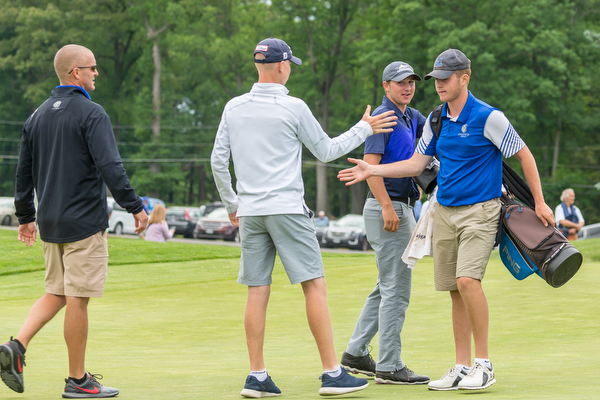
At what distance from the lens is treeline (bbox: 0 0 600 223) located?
46.4 metres

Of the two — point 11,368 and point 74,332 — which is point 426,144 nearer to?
point 74,332

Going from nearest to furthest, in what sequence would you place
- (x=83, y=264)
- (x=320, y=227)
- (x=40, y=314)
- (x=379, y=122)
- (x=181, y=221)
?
1. (x=83, y=264)
2. (x=40, y=314)
3. (x=379, y=122)
4. (x=320, y=227)
5. (x=181, y=221)

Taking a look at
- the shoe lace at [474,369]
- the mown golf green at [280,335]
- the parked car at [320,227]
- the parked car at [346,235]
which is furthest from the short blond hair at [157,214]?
the parked car at [320,227]

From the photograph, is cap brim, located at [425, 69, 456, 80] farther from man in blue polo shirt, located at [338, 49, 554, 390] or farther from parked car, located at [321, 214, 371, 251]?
parked car, located at [321, 214, 371, 251]

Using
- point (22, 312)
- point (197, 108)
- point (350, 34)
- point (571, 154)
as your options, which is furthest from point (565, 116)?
point (22, 312)

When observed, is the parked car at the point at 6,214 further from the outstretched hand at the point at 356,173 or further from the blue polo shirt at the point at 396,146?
the outstretched hand at the point at 356,173

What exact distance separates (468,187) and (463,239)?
343 millimetres

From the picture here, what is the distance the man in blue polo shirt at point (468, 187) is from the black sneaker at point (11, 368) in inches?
89.1

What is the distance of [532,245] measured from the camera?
16.7ft

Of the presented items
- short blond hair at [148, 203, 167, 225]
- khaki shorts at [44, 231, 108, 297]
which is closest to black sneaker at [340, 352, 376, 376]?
khaki shorts at [44, 231, 108, 297]

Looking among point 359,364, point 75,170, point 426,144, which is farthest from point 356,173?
point 75,170

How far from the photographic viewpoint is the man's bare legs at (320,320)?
15.6ft

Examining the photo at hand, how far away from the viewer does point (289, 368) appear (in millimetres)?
5867

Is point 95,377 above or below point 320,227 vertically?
above
